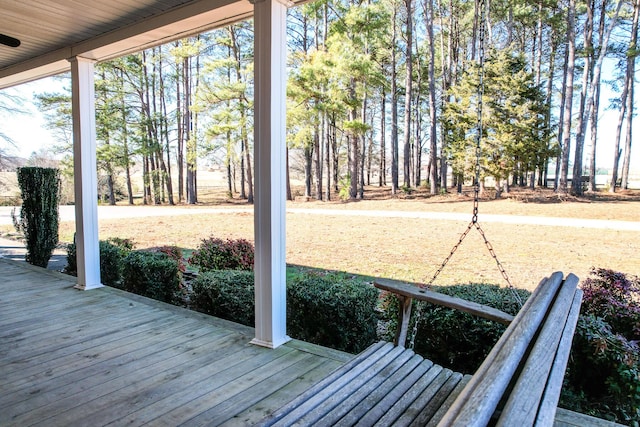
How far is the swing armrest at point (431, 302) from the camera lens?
4.90 feet

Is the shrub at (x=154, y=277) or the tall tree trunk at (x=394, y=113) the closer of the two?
the shrub at (x=154, y=277)

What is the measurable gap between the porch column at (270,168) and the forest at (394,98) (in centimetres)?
118

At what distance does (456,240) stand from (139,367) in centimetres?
439

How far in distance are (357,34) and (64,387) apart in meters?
7.75

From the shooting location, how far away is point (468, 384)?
2.49ft

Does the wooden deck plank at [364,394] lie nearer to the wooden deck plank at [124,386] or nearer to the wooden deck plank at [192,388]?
the wooden deck plank at [192,388]

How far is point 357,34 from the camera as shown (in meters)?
7.88

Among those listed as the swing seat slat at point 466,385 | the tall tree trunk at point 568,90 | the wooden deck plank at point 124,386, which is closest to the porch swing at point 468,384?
the swing seat slat at point 466,385

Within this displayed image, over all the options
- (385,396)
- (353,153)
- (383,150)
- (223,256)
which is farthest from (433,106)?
(385,396)

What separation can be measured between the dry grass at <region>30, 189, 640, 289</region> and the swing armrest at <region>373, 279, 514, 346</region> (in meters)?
2.72

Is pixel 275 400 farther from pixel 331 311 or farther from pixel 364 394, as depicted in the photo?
pixel 364 394

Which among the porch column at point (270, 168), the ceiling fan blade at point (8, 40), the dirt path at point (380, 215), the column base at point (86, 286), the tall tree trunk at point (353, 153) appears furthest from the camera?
the tall tree trunk at point (353, 153)

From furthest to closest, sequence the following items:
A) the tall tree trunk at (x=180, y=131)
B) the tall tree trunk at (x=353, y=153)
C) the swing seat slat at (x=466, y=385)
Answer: the tall tree trunk at (x=180, y=131) → the tall tree trunk at (x=353, y=153) → the swing seat slat at (x=466, y=385)

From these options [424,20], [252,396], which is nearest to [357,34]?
[424,20]
